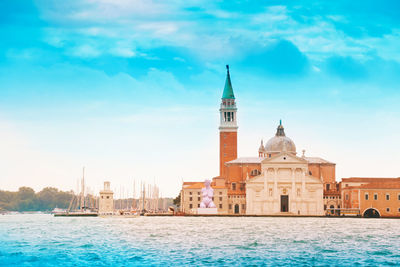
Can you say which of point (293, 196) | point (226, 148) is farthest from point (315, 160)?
point (226, 148)

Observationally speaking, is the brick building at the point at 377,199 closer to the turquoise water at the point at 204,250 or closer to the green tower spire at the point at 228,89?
the green tower spire at the point at 228,89

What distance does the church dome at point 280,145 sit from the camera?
334 ft

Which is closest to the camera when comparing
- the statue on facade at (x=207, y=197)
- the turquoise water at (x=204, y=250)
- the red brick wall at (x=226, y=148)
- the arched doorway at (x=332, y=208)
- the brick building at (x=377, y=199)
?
the turquoise water at (x=204, y=250)

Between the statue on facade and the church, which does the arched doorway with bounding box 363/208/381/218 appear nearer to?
the church

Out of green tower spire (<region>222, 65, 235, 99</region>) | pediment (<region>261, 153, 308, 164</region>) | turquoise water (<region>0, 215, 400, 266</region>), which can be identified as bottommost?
turquoise water (<region>0, 215, 400, 266</region>)

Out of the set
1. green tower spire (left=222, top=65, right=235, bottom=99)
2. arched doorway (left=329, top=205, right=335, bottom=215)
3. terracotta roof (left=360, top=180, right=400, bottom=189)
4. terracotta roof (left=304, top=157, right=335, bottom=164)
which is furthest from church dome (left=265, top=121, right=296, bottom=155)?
terracotta roof (left=360, top=180, right=400, bottom=189)

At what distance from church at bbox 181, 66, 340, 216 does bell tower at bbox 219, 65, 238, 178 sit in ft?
7.21

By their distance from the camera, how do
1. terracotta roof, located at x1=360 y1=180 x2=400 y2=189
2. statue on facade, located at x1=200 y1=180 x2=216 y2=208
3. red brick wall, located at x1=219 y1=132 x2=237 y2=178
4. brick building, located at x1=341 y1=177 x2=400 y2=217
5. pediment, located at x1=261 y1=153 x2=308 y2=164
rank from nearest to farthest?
brick building, located at x1=341 y1=177 x2=400 y2=217
terracotta roof, located at x1=360 y1=180 x2=400 y2=189
statue on facade, located at x1=200 y1=180 x2=216 y2=208
pediment, located at x1=261 y1=153 x2=308 y2=164
red brick wall, located at x1=219 y1=132 x2=237 y2=178

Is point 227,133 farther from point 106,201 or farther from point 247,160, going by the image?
point 106,201

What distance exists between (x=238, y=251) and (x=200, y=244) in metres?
4.19

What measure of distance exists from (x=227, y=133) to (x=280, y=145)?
28.8ft

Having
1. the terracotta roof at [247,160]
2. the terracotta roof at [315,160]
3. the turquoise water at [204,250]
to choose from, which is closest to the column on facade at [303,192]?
the terracotta roof at [315,160]

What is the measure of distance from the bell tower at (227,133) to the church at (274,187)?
7.21ft

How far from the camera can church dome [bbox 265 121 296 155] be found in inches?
4008
